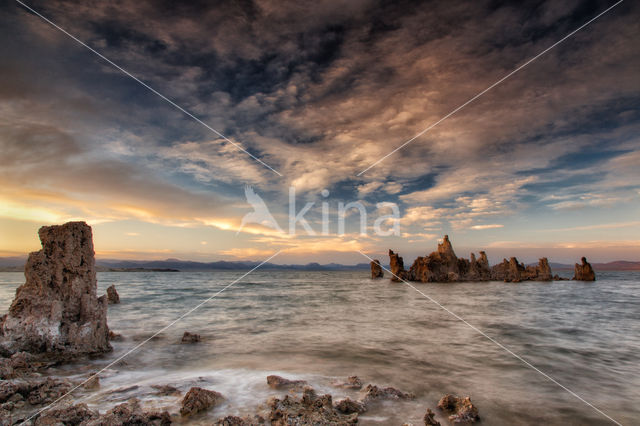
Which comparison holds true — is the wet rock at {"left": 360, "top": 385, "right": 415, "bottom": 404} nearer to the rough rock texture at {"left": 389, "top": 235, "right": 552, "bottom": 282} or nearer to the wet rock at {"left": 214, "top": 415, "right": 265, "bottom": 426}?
the wet rock at {"left": 214, "top": 415, "right": 265, "bottom": 426}

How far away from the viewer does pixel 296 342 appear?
11.1 metres

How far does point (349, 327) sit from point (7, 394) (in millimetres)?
11570

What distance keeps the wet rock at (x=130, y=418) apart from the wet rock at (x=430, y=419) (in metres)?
4.36

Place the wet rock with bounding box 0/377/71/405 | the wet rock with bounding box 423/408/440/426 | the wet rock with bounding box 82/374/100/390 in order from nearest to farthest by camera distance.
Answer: the wet rock with bounding box 423/408/440/426 < the wet rock with bounding box 0/377/71/405 < the wet rock with bounding box 82/374/100/390

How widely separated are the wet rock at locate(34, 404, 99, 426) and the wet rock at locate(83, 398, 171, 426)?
206mm

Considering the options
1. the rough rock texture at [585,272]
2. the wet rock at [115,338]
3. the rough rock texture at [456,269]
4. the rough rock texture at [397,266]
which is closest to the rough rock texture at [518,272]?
the rough rock texture at [456,269]

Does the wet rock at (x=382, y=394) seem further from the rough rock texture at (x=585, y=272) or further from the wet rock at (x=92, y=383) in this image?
the rough rock texture at (x=585, y=272)

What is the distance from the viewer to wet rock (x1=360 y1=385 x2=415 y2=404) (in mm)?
5745

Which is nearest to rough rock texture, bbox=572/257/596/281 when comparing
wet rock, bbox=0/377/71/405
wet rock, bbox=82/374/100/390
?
wet rock, bbox=82/374/100/390

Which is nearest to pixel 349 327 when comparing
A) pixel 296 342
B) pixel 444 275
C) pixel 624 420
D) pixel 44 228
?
pixel 296 342

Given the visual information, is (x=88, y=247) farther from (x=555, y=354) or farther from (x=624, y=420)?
(x=555, y=354)

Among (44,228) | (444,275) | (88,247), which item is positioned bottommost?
(444,275)

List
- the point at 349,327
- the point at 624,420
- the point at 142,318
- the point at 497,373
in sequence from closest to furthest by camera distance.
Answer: the point at 624,420 → the point at 497,373 → the point at 349,327 → the point at 142,318

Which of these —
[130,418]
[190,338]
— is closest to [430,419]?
[130,418]
